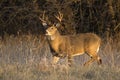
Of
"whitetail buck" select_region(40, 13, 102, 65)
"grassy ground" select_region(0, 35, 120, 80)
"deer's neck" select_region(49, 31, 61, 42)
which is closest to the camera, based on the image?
"grassy ground" select_region(0, 35, 120, 80)

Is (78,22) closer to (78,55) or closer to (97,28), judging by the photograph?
(97,28)

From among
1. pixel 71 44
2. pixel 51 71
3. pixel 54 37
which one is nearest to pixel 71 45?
pixel 71 44

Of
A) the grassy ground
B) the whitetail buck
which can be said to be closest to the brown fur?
the whitetail buck

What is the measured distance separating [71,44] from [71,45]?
0.12 feet

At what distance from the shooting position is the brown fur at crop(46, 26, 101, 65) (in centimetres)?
1332

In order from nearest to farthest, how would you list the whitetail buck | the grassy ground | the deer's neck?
1. the grassy ground
2. the whitetail buck
3. the deer's neck

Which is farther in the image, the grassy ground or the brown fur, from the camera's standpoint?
the brown fur

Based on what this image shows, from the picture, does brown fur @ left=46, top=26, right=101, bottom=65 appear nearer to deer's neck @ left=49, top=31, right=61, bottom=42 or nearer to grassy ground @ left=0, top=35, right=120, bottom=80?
deer's neck @ left=49, top=31, right=61, bottom=42

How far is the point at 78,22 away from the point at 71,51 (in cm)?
478

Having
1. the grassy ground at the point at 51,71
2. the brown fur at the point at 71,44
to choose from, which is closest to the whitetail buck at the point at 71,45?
the brown fur at the point at 71,44

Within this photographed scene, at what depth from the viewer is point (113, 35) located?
17.3 meters

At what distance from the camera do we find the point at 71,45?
44.9 ft

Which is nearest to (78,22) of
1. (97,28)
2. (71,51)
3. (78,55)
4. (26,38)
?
(97,28)

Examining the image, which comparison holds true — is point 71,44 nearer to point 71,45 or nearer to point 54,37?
point 71,45
